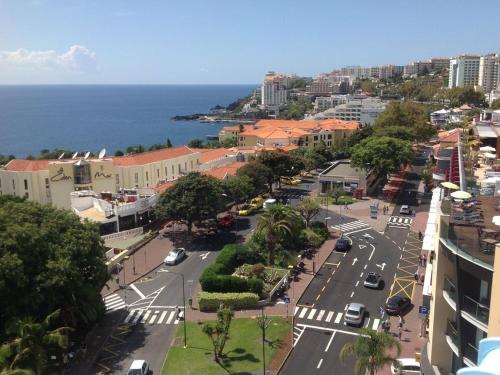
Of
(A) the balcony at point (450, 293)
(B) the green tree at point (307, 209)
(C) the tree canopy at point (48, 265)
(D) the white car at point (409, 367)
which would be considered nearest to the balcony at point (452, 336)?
(A) the balcony at point (450, 293)

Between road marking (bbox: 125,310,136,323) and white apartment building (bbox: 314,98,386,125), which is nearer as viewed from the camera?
road marking (bbox: 125,310,136,323)

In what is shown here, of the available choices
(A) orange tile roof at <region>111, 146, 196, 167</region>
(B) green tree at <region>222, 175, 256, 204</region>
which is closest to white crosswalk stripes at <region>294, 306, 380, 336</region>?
(B) green tree at <region>222, 175, 256, 204</region>

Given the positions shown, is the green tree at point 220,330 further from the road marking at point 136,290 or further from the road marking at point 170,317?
the road marking at point 136,290

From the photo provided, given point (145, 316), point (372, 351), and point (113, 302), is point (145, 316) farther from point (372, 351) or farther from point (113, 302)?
point (372, 351)

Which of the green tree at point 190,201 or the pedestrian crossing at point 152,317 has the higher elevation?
the green tree at point 190,201

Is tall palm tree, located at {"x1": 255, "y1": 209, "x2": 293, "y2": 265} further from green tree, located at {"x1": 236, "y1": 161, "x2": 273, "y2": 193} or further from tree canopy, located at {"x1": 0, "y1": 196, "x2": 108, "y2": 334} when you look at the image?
green tree, located at {"x1": 236, "y1": 161, "x2": 273, "y2": 193}

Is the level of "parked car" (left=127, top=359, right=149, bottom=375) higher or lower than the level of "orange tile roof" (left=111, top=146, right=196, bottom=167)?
lower
